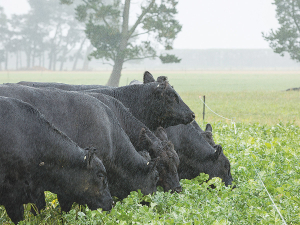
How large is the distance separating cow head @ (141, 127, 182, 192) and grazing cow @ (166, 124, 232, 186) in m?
1.01

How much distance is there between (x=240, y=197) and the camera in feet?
18.1

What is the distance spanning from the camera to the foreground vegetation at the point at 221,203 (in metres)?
4.67

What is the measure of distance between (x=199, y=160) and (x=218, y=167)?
0.35 m

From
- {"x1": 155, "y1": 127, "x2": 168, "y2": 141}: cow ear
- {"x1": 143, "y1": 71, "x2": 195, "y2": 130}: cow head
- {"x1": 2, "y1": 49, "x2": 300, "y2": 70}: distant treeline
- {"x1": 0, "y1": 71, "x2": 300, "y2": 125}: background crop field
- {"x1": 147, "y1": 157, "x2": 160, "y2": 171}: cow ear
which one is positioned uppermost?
{"x1": 2, "y1": 49, "x2": 300, "y2": 70}: distant treeline

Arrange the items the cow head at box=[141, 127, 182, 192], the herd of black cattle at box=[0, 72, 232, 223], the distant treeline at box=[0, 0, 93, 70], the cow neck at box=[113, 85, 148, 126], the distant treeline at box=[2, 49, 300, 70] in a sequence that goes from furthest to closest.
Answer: the distant treeline at box=[2, 49, 300, 70]
the distant treeline at box=[0, 0, 93, 70]
the cow neck at box=[113, 85, 148, 126]
the cow head at box=[141, 127, 182, 192]
the herd of black cattle at box=[0, 72, 232, 223]

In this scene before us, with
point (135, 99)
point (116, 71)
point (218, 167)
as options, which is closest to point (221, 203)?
point (218, 167)

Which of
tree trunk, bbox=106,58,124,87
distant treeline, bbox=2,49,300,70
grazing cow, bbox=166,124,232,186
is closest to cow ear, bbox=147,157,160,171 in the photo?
grazing cow, bbox=166,124,232,186

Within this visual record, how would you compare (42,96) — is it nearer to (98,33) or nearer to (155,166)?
(155,166)

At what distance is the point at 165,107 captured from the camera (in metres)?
7.62

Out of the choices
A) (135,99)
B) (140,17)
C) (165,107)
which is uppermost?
(140,17)

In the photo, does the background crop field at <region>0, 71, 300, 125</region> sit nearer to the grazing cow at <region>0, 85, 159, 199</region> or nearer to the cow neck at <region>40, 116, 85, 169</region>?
the grazing cow at <region>0, 85, 159, 199</region>

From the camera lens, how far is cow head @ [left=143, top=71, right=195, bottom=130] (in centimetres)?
757

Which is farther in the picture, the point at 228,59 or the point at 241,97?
the point at 228,59

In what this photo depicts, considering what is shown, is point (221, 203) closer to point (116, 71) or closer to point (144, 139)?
point (144, 139)
